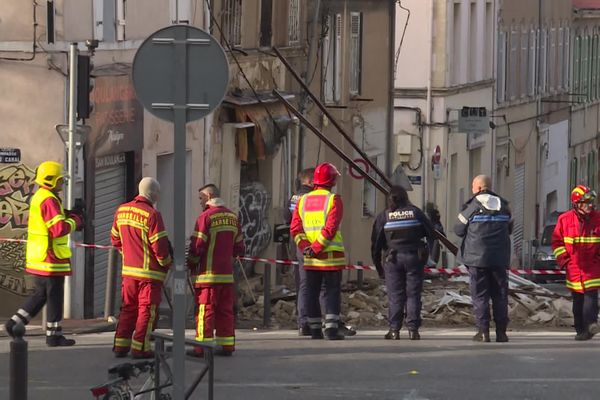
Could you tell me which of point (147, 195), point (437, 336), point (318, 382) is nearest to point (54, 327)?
point (147, 195)

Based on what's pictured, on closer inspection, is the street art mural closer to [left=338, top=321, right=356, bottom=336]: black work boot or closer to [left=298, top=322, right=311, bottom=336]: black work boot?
[left=298, top=322, right=311, bottom=336]: black work boot

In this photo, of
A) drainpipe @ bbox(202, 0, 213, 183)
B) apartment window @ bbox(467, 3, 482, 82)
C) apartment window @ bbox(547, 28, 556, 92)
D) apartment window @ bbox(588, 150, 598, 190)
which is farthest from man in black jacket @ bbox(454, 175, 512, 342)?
apartment window @ bbox(588, 150, 598, 190)

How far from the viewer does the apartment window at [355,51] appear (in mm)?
35438

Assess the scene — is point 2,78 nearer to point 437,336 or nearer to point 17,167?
point 17,167

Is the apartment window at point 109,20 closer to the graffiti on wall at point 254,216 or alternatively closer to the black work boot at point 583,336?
the graffiti on wall at point 254,216

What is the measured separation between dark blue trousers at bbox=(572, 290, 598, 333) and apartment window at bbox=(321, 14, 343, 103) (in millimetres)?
14914

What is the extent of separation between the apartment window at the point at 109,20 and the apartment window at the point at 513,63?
30.6 meters

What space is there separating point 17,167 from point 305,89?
909 cm

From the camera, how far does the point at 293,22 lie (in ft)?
99.1

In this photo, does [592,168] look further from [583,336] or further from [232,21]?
[583,336]

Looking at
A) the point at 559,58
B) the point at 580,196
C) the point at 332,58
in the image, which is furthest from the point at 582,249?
the point at 559,58

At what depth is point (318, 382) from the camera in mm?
13750

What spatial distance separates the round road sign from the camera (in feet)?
35.1

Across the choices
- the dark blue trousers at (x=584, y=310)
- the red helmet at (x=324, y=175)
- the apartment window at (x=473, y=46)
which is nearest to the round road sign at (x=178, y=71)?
the red helmet at (x=324, y=175)
